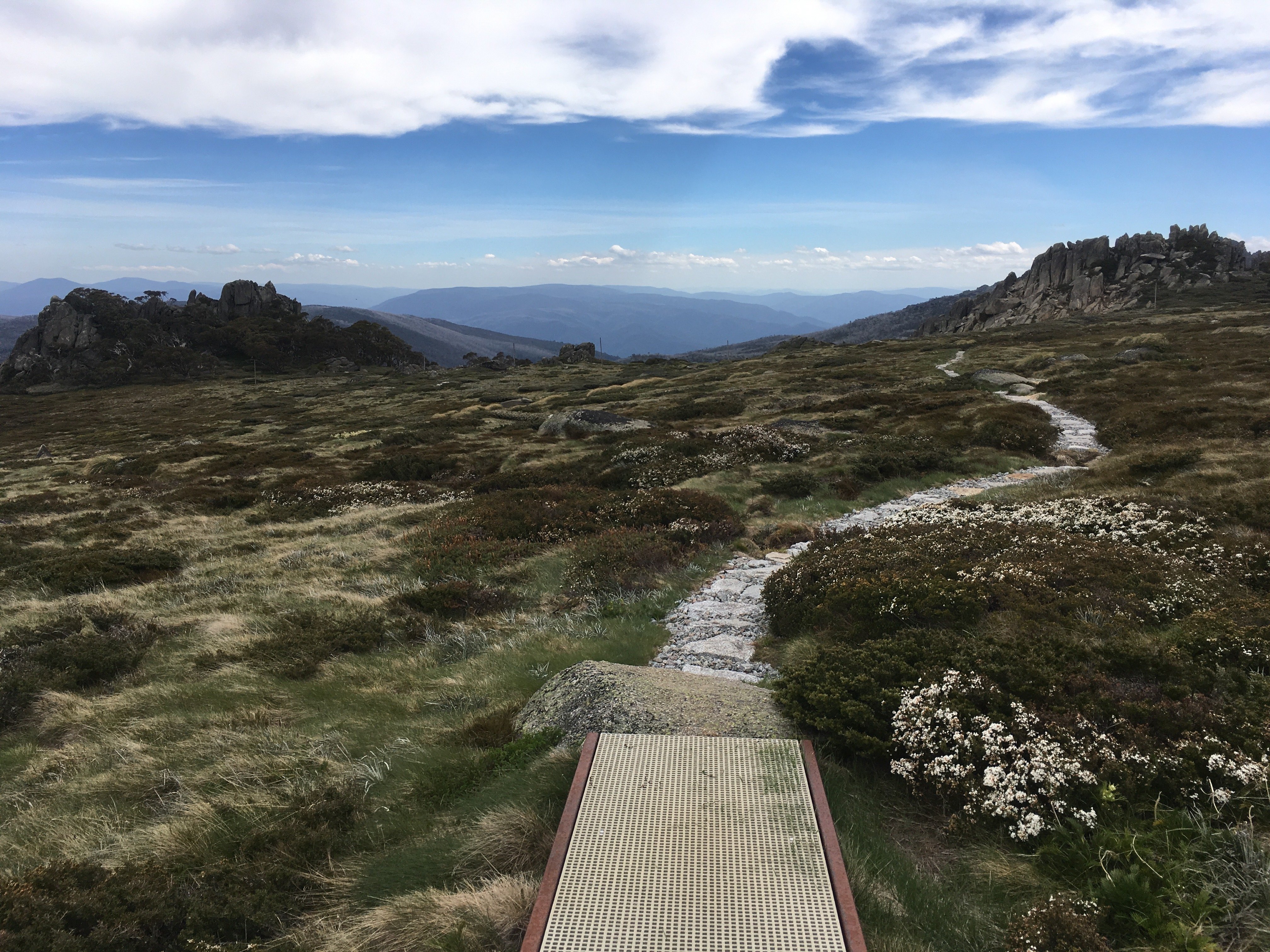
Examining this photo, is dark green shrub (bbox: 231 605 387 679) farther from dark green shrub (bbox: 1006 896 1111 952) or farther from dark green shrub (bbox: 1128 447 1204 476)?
dark green shrub (bbox: 1128 447 1204 476)

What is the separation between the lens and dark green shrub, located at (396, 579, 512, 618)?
13.6 metres

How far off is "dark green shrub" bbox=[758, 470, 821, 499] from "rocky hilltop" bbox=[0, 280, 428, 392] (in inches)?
5266

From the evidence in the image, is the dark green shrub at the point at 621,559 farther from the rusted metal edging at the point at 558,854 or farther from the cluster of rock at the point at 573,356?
the cluster of rock at the point at 573,356

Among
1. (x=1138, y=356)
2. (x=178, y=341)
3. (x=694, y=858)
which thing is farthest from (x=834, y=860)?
(x=178, y=341)

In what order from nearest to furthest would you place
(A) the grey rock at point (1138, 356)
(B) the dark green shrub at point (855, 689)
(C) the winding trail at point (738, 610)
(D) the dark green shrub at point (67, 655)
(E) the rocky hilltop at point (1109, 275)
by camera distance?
(B) the dark green shrub at point (855, 689)
(D) the dark green shrub at point (67, 655)
(C) the winding trail at point (738, 610)
(A) the grey rock at point (1138, 356)
(E) the rocky hilltop at point (1109, 275)

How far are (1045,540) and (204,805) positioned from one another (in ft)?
44.8

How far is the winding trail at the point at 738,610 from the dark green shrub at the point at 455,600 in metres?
3.98

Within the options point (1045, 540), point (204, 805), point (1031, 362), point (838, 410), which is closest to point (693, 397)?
point (838, 410)

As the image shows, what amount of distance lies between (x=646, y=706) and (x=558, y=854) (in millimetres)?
2426

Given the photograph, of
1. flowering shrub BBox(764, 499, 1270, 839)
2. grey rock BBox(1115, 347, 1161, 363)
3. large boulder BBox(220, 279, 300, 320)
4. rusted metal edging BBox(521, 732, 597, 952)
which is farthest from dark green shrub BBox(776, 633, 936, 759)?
large boulder BBox(220, 279, 300, 320)

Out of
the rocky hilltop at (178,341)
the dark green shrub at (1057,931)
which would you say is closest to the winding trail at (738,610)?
the dark green shrub at (1057,931)

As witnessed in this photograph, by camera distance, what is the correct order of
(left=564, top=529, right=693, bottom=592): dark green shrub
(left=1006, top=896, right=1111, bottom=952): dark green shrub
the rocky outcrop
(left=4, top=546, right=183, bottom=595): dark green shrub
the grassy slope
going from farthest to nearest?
the rocky outcrop, (left=4, top=546, right=183, bottom=595): dark green shrub, (left=564, top=529, right=693, bottom=592): dark green shrub, the grassy slope, (left=1006, top=896, right=1111, bottom=952): dark green shrub

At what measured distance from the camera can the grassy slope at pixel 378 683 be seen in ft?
17.6

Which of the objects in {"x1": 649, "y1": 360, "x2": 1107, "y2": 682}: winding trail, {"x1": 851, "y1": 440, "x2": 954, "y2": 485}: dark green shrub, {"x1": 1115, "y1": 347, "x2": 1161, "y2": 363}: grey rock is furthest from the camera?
{"x1": 1115, "y1": 347, "x2": 1161, "y2": 363}: grey rock
